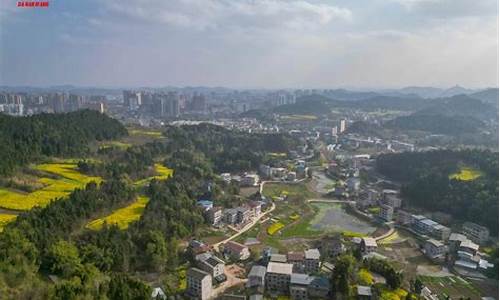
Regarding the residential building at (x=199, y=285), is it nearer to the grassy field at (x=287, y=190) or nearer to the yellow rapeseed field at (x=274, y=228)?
the yellow rapeseed field at (x=274, y=228)

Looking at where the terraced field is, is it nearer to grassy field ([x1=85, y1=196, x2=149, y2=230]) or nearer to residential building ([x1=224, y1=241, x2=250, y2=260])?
grassy field ([x1=85, y1=196, x2=149, y2=230])

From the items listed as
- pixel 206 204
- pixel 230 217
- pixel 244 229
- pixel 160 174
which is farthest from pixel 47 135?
pixel 244 229

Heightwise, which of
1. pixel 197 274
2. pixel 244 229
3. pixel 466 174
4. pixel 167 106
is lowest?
pixel 244 229

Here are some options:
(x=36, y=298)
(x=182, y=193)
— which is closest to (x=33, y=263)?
(x=36, y=298)

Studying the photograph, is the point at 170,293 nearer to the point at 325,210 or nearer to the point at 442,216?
the point at 325,210

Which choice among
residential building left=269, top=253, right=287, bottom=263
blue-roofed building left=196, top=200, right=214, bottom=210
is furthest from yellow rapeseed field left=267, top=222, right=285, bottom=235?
residential building left=269, top=253, right=287, bottom=263

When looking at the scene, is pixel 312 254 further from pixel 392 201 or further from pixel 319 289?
pixel 392 201
